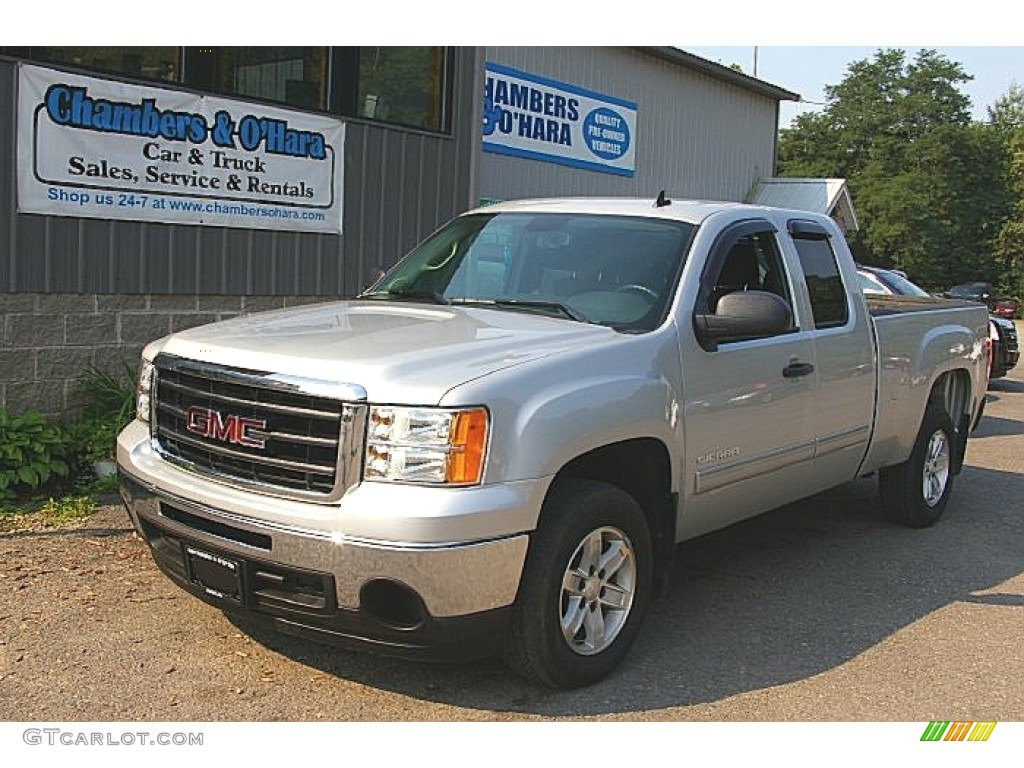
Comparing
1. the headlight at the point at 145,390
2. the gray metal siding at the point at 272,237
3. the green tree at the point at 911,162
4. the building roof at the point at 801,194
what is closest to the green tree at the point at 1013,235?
the green tree at the point at 911,162

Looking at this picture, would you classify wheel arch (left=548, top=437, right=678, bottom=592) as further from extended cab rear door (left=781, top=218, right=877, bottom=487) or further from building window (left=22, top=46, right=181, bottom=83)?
building window (left=22, top=46, right=181, bottom=83)

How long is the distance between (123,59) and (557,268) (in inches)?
165

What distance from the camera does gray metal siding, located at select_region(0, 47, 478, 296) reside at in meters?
7.18

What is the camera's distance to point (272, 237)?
344 inches

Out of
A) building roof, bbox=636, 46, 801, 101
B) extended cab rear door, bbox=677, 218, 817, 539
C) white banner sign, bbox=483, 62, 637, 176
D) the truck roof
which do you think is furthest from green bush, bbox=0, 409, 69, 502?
building roof, bbox=636, 46, 801, 101

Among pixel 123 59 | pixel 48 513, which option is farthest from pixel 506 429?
pixel 123 59

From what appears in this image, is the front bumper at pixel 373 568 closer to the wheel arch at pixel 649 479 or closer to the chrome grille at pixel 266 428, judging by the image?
the chrome grille at pixel 266 428

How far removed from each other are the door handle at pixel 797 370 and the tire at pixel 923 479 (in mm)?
1850

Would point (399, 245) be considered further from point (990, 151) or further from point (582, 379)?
point (990, 151)

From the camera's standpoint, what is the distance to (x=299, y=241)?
29.4ft

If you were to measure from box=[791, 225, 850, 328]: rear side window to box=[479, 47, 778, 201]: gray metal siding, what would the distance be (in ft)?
22.8

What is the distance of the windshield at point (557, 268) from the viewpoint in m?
4.88

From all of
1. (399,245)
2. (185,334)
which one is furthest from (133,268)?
(185,334)

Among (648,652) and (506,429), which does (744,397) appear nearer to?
(648,652)
